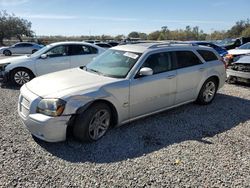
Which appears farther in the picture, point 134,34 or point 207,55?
point 134,34

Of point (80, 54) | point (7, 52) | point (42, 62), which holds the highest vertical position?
point (80, 54)

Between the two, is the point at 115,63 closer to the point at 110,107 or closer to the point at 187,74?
the point at 110,107

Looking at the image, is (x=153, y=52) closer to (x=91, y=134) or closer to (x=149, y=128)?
(x=149, y=128)

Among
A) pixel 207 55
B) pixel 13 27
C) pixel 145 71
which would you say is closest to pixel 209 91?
pixel 207 55

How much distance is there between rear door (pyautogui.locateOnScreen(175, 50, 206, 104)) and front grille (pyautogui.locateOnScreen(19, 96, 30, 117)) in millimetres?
2961

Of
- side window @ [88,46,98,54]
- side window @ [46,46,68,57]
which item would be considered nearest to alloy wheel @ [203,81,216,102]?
side window @ [88,46,98,54]

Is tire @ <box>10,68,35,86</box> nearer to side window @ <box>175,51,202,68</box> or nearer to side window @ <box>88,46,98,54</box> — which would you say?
side window @ <box>88,46,98,54</box>

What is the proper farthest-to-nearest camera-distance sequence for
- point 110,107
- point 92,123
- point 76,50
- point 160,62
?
point 76,50
point 160,62
point 110,107
point 92,123

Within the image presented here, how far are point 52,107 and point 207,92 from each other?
12.9 ft

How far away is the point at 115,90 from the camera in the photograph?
13.6ft

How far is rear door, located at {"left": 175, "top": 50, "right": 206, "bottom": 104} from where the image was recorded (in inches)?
207

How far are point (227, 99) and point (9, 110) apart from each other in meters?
5.53

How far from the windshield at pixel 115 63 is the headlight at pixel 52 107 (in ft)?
3.93

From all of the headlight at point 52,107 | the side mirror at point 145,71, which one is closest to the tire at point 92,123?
the headlight at point 52,107
